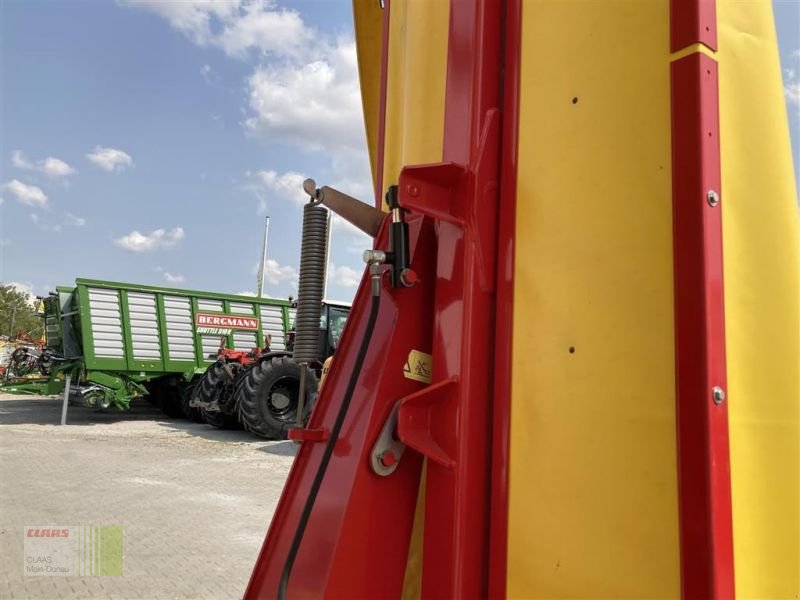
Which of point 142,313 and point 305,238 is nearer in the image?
point 305,238

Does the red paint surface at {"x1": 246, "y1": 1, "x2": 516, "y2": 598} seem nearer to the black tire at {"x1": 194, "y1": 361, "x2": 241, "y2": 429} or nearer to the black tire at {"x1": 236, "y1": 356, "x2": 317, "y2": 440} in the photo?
the black tire at {"x1": 236, "y1": 356, "x2": 317, "y2": 440}

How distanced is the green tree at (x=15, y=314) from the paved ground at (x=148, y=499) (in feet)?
108

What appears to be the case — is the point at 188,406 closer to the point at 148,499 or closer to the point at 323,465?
the point at 148,499

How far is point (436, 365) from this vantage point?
55.1 inches

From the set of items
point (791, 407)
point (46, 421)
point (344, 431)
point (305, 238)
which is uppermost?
point (305, 238)

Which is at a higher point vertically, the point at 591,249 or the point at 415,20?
the point at 415,20

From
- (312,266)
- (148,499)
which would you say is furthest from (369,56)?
(148,499)

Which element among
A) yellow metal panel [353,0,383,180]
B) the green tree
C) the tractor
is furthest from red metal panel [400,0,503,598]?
the green tree

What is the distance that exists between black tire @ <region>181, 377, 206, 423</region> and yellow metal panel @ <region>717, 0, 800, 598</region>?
12429 mm

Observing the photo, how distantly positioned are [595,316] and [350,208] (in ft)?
2.59

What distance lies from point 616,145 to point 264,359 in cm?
984

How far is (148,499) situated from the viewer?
6.04 meters

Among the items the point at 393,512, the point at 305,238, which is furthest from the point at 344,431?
the point at 305,238

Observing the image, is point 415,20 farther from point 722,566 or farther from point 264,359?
point 264,359
